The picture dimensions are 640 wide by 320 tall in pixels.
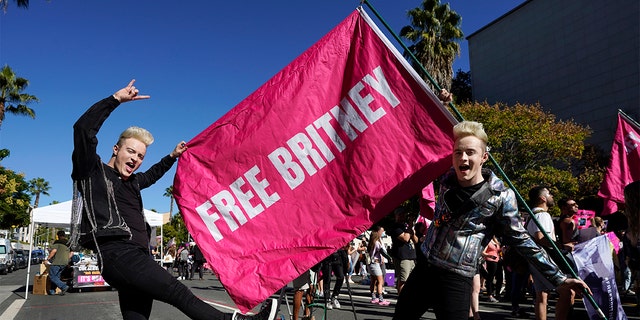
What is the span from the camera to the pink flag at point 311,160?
143 inches

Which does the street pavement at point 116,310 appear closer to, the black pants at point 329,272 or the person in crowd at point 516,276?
the person in crowd at point 516,276

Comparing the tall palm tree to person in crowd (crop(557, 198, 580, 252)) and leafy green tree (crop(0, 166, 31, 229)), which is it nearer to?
person in crowd (crop(557, 198, 580, 252))


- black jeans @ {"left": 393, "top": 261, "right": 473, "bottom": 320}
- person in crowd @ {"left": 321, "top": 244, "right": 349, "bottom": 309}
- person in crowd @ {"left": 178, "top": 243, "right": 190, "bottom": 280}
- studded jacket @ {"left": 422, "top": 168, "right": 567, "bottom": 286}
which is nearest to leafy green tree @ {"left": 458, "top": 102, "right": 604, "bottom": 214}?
person in crowd @ {"left": 178, "top": 243, "right": 190, "bottom": 280}

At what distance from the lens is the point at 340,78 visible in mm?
3979

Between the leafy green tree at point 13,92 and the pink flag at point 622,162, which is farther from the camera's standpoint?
the leafy green tree at point 13,92

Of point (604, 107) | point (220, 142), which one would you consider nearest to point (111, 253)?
point (220, 142)

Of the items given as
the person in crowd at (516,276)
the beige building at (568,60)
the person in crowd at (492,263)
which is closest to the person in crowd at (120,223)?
the person in crowd at (516,276)

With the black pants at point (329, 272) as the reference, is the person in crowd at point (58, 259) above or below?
above

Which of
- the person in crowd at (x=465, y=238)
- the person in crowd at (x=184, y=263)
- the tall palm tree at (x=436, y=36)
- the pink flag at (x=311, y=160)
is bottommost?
the person in crowd at (x=465, y=238)

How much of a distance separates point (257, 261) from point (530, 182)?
75.1ft

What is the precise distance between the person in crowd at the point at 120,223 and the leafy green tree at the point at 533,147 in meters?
22.9

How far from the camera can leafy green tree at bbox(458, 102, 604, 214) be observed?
2391 cm

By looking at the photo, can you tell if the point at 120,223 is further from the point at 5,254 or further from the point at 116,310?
the point at 5,254

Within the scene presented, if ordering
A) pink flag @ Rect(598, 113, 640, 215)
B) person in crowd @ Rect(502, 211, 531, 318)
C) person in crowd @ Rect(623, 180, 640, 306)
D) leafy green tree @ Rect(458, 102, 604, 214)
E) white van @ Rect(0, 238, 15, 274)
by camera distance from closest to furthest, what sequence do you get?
person in crowd @ Rect(623, 180, 640, 306)
person in crowd @ Rect(502, 211, 531, 318)
pink flag @ Rect(598, 113, 640, 215)
leafy green tree @ Rect(458, 102, 604, 214)
white van @ Rect(0, 238, 15, 274)
